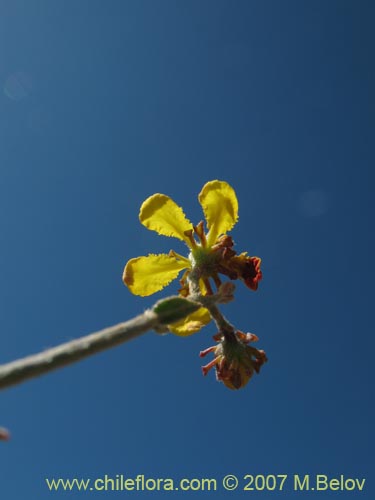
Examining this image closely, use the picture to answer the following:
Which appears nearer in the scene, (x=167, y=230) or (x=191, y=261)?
(x=191, y=261)

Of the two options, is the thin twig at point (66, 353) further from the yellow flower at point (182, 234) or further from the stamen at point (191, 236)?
the stamen at point (191, 236)

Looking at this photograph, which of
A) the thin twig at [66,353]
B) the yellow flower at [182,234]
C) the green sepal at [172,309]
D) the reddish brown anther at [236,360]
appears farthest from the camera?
the yellow flower at [182,234]

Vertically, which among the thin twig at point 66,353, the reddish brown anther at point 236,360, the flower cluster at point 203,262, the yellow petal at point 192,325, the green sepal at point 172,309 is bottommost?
the thin twig at point 66,353

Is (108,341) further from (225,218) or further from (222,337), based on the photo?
(225,218)

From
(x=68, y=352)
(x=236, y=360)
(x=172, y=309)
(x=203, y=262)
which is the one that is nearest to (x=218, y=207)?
(x=203, y=262)

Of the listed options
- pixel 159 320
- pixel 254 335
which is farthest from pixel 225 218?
pixel 159 320

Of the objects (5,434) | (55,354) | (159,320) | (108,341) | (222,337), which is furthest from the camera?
(222,337)

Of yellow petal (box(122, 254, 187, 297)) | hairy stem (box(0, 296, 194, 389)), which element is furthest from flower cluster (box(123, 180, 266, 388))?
hairy stem (box(0, 296, 194, 389))

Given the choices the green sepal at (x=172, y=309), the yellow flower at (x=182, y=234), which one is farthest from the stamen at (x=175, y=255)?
the green sepal at (x=172, y=309)
